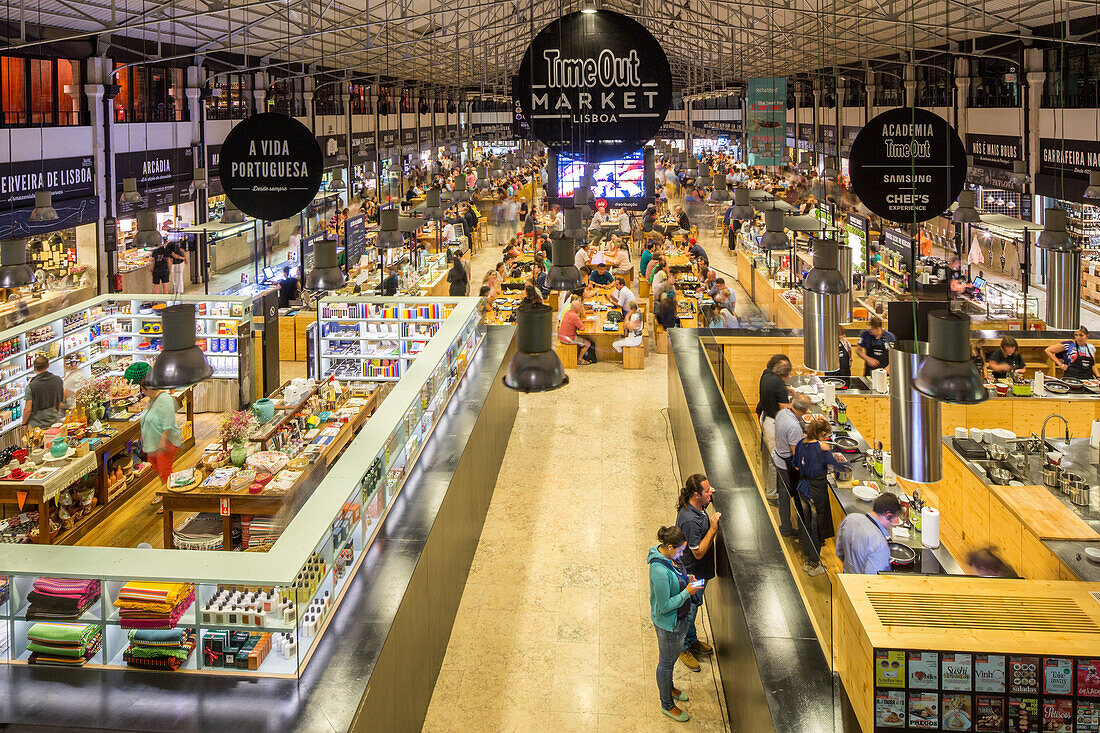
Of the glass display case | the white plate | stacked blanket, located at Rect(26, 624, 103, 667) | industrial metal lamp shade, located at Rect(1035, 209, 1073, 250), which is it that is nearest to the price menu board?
the glass display case

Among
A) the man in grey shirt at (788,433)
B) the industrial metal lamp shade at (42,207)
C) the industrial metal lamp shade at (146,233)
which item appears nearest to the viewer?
the man in grey shirt at (788,433)

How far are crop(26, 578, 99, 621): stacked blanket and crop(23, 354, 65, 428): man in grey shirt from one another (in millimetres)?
5221

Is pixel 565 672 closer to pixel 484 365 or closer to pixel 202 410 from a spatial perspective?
pixel 484 365

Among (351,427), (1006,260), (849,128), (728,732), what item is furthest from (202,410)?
(849,128)

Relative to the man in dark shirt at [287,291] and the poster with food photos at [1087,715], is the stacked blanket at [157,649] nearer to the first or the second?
the poster with food photos at [1087,715]

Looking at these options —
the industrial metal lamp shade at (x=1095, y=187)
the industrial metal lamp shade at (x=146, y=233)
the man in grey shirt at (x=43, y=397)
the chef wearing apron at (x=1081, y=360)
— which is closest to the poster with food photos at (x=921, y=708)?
the chef wearing apron at (x=1081, y=360)

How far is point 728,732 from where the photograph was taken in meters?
5.91

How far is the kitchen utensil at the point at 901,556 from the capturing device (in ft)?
20.4

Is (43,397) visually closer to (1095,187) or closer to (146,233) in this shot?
(146,233)

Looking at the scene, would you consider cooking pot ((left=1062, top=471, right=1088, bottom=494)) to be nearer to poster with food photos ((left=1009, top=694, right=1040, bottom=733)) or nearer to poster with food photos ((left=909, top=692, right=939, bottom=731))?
poster with food photos ((left=1009, top=694, right=1040, bottom=733))

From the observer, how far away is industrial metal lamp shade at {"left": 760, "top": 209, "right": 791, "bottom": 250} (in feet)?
37.1

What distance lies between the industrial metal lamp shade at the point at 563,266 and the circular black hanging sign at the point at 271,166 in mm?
2660

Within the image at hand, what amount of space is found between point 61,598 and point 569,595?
403 centimetres

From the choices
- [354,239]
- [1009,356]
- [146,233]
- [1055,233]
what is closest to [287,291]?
[354,239]
